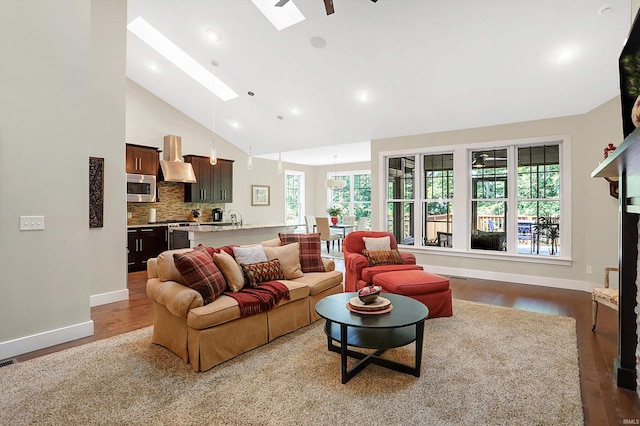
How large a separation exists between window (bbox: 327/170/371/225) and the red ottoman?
681 cm

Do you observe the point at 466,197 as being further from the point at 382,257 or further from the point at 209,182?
the point at 209,182

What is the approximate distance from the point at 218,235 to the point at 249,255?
7.44 ft

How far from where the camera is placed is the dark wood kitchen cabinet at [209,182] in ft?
24.1

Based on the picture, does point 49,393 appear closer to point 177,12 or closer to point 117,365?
point 117,365

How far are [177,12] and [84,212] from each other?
3.08 m

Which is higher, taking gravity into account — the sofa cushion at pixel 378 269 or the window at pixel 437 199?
the window at pixel 437 199

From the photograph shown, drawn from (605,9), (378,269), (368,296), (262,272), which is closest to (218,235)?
(262,272)

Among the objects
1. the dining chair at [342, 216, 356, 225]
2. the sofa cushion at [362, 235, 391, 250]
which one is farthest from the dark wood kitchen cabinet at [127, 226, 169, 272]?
the dining chair at [342, 216, 356, 225]

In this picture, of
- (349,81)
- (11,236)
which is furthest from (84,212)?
(349,81)

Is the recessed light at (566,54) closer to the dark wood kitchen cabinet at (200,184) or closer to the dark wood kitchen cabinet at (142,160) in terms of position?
the dark wood kitchen cabinet at (200,184)

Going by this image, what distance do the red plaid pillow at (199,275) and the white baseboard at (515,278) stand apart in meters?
4.41

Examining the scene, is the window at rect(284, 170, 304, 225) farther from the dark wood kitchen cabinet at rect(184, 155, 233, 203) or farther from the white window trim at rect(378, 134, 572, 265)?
the white window trim at rect(378, 134, 572, 265)

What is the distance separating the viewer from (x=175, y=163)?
6.82 m

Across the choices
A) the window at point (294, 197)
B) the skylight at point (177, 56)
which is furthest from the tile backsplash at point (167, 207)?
the window at point (294, 197)
